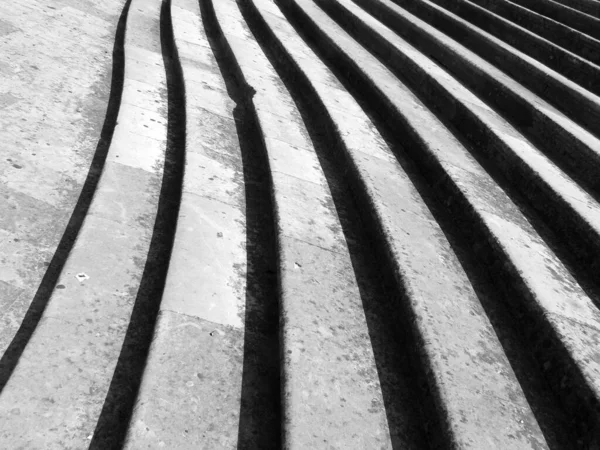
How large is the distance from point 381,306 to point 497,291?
0.58 meters

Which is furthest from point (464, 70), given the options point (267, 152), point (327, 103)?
point (267, 152)

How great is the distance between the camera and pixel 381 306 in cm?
279

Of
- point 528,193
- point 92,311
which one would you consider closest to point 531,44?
point 528,193

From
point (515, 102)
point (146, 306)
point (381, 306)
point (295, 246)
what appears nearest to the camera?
point (146, 306)

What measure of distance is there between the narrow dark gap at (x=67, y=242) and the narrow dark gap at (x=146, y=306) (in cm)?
38

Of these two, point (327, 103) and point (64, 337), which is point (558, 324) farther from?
point (327, 103)

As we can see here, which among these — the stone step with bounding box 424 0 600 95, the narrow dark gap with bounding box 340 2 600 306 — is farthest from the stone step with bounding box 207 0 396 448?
the stone step with bounding box 424 0 600 95

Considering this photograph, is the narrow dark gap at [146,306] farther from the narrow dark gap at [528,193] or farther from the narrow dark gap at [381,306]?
the narrow dark gap at [528,193]

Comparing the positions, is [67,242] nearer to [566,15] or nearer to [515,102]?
[515,102]

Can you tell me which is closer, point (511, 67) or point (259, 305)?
point (259, 305)

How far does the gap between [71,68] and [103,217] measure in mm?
2456

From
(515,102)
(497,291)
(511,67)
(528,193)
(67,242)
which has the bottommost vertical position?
(67,242)

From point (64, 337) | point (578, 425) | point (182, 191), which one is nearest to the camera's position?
point (578, 425)

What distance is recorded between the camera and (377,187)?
11.3 ft
